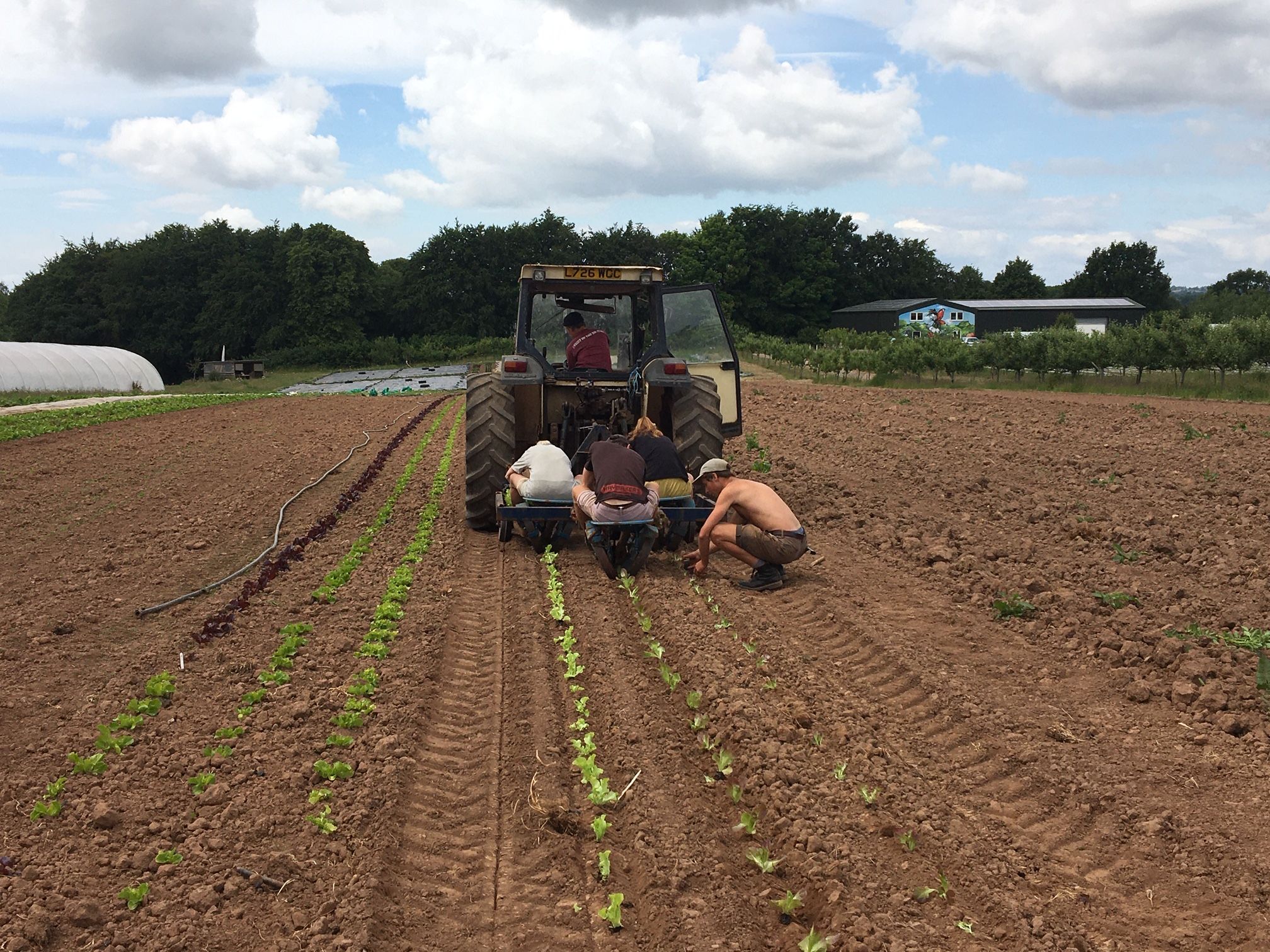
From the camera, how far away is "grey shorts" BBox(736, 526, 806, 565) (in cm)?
776

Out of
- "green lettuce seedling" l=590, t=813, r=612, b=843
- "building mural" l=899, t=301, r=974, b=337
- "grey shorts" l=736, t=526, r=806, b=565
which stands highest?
"building mural" l=899, t=301, r=974, b=337

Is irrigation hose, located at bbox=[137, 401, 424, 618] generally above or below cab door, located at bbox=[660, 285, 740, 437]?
below

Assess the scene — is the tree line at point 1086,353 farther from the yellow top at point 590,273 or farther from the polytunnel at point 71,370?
the polytunnel at point 71,370

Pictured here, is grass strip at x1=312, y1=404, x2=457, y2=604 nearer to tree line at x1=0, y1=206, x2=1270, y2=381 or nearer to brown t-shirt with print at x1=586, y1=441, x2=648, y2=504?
brown t-shirt with print at x1=586, y1=441, x2=648, y2=504

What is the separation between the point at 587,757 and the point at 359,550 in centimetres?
489

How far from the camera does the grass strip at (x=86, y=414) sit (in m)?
20.3

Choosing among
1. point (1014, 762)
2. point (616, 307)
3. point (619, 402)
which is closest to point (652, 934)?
point (1014, 762)

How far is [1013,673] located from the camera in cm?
602

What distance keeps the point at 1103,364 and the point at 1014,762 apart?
2958 centimetres

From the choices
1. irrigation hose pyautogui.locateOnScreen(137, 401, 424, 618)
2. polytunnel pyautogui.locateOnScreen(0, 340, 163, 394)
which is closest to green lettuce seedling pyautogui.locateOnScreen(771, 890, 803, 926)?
irrigation hose pyautogui.locateOnScreen(137, 401, 424, 618)

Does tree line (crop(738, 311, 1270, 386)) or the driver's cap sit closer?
the driver's cap

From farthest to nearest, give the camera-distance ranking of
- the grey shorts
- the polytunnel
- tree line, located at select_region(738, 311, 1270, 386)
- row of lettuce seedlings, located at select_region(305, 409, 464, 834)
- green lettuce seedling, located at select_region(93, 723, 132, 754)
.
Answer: the polytunnel → tree line, located at select_region(738, 311, 1270, 386) → the grey shorts → green lettuce seedling, located at select_region(93, 723, 132, 754) → row of lettuce seedlings, located at select_region(305, 409, 464, 834)

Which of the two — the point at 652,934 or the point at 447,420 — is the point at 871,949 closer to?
the point at 652,934

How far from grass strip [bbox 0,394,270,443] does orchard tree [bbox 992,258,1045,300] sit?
239 feet
